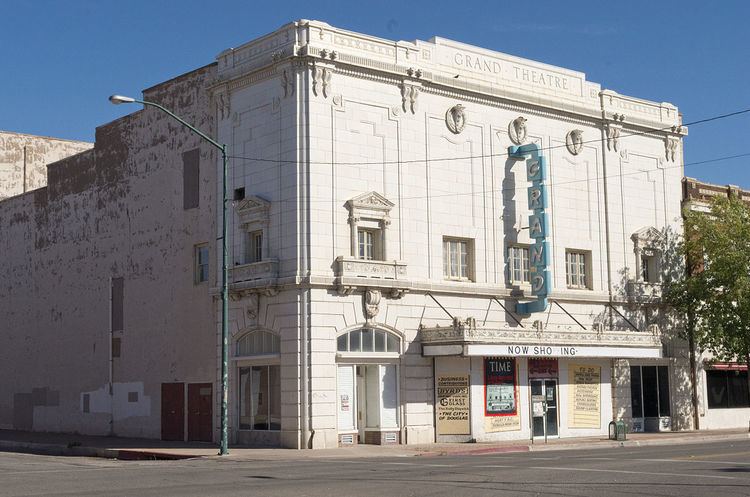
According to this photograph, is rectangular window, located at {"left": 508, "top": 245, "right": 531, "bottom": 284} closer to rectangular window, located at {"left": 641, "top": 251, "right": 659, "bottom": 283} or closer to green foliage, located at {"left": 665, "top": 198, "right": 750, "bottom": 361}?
rectangular window, located at {"left": 641, "top": 251, "right": 659, "bottom": 283}

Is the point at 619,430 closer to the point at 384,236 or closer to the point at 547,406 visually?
the point at 547,406

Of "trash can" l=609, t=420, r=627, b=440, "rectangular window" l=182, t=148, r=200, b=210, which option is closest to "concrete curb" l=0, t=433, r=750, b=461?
"trash can" l=609, t=420, r=627, b=440

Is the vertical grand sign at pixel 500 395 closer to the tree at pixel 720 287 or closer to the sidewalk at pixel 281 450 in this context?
the sidewalk at pixel 281 450

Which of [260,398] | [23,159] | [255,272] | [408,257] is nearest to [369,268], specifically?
[408,257]

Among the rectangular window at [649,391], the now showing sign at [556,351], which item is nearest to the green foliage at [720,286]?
the rectangular window at [649,391]

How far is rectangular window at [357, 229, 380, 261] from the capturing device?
37156 millimetres

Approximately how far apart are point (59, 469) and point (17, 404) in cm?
2528

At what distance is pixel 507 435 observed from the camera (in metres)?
39.2

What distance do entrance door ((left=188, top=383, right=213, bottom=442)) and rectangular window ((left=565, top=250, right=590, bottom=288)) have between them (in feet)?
50.3

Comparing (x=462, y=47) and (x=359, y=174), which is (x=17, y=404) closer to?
(x=359, y=174)

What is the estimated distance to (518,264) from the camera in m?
41.8

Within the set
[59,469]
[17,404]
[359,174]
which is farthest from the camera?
[17,404]

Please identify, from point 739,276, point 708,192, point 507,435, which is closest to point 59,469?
point 507,435

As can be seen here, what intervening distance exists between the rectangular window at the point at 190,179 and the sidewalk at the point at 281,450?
362 inches
